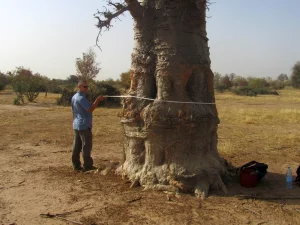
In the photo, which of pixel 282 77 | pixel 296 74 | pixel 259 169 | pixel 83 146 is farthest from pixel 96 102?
pixel 282 77

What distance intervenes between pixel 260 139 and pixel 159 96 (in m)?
5.33

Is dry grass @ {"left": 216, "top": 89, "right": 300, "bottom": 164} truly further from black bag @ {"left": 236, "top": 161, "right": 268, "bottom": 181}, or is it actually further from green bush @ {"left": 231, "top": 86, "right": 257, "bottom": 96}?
green bush @ {"left": 231, "top": 86, "right": 257, "bottom": 96}

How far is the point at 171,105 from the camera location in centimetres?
533

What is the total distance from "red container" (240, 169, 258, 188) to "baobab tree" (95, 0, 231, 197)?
0.34 meters

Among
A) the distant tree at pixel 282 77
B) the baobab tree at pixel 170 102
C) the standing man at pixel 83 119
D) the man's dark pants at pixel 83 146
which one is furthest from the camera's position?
the distant tree at pixel 282 77

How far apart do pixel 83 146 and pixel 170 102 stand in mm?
1870

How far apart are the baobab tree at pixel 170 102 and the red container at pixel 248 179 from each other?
34cm

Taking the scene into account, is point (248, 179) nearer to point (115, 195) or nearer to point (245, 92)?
point (115, 195)

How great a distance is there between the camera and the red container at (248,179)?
17.5 feet

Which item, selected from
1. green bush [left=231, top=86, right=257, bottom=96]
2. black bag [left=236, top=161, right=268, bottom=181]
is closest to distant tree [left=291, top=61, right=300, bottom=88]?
green bush [left=231, top=86, right=257, bottom=96]

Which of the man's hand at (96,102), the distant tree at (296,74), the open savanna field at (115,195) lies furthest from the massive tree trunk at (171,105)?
the distant tree at (296,74)

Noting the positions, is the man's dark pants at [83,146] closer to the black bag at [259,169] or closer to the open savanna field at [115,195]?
the open savanna field at [115,195]

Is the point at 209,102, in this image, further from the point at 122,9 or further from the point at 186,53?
the point at 122,9

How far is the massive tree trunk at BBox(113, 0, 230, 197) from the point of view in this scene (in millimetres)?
5230
